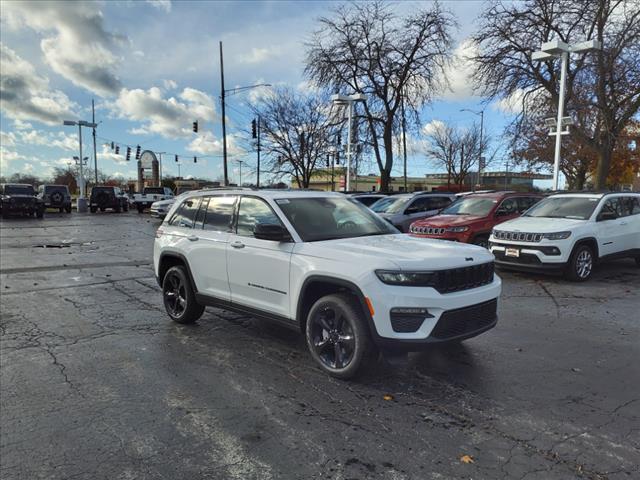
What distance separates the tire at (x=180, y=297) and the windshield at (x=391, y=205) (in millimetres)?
9696

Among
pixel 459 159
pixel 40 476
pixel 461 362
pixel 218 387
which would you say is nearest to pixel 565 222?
pixel 461 362

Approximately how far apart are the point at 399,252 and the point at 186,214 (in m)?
3.29

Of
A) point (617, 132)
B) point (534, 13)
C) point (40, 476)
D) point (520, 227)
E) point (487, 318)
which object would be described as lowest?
point (40, 476)

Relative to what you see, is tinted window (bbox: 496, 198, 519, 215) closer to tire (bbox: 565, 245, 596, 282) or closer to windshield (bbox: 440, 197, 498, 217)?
windshield (bbox: 440, 197, 498, 217)

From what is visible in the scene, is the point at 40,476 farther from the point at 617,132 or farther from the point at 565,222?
the point at 617,132

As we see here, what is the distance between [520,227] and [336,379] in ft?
21.7

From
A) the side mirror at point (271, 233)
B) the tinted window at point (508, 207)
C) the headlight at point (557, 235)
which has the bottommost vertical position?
the headlight at point (557, 235)

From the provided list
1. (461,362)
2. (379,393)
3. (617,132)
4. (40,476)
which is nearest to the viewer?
(40,476)

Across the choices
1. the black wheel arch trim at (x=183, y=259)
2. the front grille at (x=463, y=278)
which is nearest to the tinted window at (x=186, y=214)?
the black wheel arch trim at (x=183, y=259)

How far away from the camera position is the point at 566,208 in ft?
33.6

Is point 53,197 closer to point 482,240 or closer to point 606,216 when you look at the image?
point 482,240

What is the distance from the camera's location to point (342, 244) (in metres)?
4.54

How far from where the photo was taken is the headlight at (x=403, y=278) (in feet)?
13.0

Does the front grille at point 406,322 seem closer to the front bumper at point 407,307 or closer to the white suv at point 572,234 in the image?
the front bumper at point 407,307
